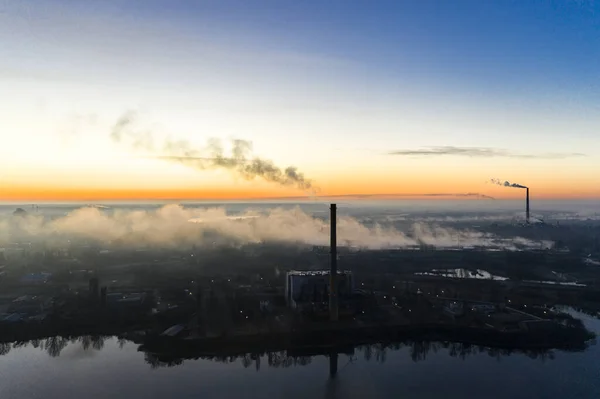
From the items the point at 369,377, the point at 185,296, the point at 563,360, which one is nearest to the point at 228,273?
the point at 185,296

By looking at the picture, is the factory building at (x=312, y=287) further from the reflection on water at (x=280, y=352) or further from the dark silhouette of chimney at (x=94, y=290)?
the dark silhouette of chimney at (x=94, y=290)

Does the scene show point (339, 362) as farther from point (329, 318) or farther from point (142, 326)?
point (142, 326)

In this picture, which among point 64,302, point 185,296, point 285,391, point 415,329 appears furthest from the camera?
point 185,296

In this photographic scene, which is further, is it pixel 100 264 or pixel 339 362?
pixel 100 264

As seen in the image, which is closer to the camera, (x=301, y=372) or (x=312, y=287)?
(x=301, y=372)

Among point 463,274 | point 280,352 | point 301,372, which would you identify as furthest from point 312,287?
point 463,274

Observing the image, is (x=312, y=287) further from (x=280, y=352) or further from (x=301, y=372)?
(x=301, y=372)

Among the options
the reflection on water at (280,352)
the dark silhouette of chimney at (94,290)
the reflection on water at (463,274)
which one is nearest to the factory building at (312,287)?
the reflection on water at (280,352)

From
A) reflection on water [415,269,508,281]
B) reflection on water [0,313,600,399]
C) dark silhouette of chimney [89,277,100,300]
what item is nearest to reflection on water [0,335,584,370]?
reflection on water [0,313,600,399]
